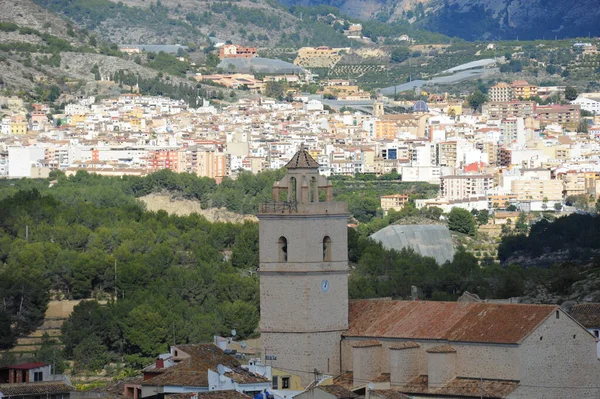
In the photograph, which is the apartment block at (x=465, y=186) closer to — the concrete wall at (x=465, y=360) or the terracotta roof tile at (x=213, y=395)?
the concrete wall at (x=465, y=360)

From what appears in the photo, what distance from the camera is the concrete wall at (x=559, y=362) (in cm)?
4562

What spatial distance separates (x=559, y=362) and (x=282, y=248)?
23.7 ft

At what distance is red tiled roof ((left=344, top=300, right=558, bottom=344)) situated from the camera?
46.2 metres

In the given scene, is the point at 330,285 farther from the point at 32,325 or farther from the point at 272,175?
the point at 272,175

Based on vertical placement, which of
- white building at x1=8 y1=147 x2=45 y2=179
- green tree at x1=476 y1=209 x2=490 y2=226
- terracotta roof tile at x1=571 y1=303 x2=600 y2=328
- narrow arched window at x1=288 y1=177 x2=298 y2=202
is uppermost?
white building at x1=8 y1=147 x2=45 y2=179

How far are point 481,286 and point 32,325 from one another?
1648 centimetres

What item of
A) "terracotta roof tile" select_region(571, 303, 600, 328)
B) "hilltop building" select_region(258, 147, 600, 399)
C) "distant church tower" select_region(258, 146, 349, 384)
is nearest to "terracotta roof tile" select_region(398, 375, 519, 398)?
"hilltop building" select_region(258, 147, 600, 399)

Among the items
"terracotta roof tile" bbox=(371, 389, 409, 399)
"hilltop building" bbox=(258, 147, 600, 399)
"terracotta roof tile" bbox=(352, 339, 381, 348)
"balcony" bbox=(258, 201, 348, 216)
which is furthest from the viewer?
"balcony" bbox=(258, 201, 348, 216)

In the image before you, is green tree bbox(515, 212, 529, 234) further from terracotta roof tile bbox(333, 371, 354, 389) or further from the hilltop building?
terracotta roof tile bbox(333, 371, 354, 389)

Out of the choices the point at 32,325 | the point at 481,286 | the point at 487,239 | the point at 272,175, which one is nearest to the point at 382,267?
the point at 481,286

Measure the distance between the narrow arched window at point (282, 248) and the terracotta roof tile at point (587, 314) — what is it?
9137mm

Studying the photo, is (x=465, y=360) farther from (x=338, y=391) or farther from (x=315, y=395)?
(x=315, y=395)

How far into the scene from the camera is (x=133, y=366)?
2598 inches

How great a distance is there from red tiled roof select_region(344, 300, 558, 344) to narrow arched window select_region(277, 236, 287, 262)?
2183 millimetres
